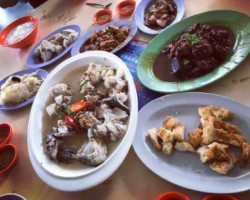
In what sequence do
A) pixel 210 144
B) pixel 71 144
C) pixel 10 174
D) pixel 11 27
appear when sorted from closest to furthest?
1. pixel 210 144
2. pixel 71 144
3. pixel 10 174
4. pixel 11 27

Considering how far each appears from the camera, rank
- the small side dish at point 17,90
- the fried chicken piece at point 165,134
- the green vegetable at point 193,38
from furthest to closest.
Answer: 1. the small side dish at point 17,90
2. the green vegetable at point 193,38
3. the fried chicken piece at point 165,134

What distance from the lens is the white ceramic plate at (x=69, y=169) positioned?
4.00 feet

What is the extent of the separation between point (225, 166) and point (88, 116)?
0.71m

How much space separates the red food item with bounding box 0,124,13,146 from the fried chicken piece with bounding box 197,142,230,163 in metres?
1.19

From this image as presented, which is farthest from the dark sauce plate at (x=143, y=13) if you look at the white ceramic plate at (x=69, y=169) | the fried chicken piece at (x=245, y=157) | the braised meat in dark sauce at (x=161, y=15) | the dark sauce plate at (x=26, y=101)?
the fried chicken piece at (x=245, y=157)

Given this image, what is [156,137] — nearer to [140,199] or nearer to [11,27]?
[140,199]

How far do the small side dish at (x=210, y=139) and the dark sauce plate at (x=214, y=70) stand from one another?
0.22 meters

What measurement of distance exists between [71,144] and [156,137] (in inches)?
18.0

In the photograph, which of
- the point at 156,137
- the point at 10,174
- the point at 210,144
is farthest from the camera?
the point at 10,174

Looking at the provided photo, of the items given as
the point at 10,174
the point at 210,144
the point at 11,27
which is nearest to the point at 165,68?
the point at 210,144

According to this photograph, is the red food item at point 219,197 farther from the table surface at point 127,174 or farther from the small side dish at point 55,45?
the small side dish at point 55,45

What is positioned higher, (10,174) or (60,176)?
(60,176)

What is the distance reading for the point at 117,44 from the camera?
2049mm

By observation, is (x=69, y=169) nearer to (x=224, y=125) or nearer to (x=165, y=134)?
(x=165, y=134)
